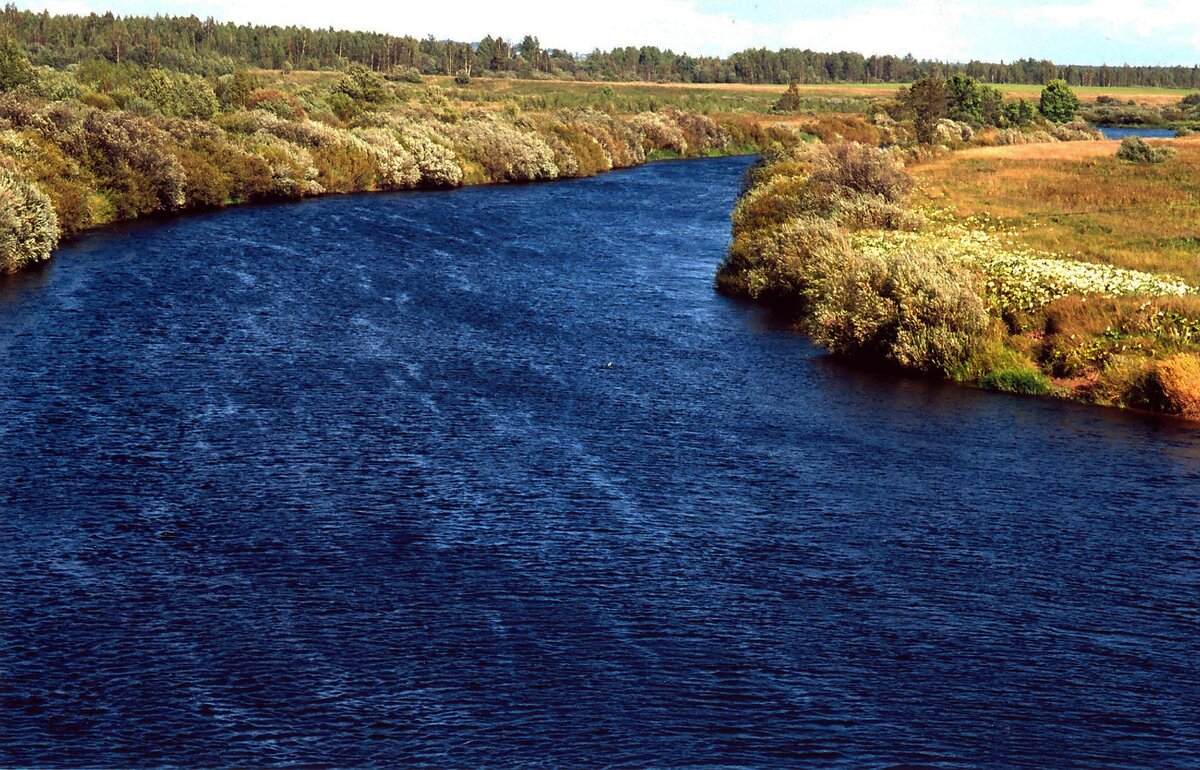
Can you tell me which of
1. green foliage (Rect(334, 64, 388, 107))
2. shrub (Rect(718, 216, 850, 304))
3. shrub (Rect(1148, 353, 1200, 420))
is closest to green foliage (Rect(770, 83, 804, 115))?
green foliage (Rect(334, 64, 388, 107))

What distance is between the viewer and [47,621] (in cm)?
1762

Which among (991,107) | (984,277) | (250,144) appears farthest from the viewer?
(991,107)

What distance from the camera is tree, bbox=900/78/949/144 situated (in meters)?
102

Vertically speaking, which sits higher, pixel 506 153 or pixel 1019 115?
pixel 1019 115

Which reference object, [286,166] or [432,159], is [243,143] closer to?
[286,166]

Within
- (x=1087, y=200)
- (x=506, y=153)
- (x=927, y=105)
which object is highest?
(x=927, y=105)

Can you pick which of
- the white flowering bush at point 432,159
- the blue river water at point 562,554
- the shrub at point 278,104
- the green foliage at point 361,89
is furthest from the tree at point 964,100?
the blue river water at point 562,554

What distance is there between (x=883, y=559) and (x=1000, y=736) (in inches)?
215

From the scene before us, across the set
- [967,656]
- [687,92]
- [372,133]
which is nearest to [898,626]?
[967,656]

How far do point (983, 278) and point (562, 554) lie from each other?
64.3ft

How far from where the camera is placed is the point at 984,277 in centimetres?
3544

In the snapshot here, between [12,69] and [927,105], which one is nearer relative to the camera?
[12,69]

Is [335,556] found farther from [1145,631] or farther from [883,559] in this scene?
[1145,631]

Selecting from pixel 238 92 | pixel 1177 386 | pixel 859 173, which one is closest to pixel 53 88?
pixel 238 92
